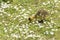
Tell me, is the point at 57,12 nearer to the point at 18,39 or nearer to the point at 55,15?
the point at 55,15

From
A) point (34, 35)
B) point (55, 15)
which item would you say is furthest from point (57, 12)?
point (34, 35)

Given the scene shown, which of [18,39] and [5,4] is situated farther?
[5,4]

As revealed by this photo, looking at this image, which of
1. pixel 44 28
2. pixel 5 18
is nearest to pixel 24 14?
pixel 5 18

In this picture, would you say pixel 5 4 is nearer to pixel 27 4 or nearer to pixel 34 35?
pixel 27 4

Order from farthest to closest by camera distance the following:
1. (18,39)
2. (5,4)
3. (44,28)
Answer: (5,4) → (44,28) → (18,39)

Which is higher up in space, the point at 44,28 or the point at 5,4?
the point at 5,4

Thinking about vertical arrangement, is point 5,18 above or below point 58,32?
above

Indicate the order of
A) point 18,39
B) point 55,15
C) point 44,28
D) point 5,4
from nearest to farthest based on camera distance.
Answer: point 18,39 → point 44,28 → point 55,15 → point 5,4

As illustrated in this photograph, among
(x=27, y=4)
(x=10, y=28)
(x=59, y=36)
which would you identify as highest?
(x=27, y=4)

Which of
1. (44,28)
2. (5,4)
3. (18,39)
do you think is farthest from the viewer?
(5,4)
